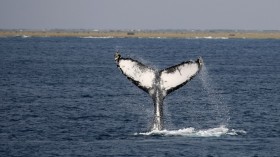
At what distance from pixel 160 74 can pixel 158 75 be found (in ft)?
0.29

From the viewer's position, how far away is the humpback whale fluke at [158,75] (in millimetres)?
26938

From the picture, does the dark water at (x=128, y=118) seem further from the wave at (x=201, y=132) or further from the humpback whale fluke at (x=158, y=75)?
the humpback whale fluke at (x=158, y=75)

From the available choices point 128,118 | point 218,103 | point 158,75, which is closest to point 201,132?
point 128,118

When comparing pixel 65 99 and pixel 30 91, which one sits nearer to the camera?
pixel 65 99

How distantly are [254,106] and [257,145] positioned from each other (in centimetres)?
1433

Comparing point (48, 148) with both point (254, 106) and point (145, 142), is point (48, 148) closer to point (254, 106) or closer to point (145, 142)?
point (145, 142)

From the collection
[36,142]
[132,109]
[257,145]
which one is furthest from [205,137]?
[132,109]

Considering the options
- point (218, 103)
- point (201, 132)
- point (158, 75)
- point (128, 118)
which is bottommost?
point (218, 103)

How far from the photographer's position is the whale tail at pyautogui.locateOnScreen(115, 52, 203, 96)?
2692 cm

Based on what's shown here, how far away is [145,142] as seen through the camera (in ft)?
103

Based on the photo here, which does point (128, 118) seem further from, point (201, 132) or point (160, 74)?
point (160, 74)

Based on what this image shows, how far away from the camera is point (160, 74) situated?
91.6 feet

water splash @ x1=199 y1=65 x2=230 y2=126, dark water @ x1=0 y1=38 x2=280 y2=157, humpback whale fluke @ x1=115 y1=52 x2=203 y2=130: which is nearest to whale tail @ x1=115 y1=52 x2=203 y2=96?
humpback whale fluke @ x1=115 y1=52 x2=203 y2=130

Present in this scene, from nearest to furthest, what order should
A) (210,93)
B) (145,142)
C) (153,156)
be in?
(153,156) < (145,142) < (210,93)
